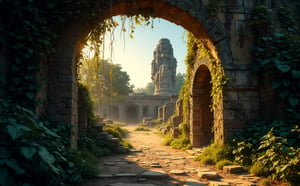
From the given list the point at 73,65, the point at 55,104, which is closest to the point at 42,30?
the point at 73,65

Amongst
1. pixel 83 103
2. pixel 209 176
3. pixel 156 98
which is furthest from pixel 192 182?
pixel 156 98

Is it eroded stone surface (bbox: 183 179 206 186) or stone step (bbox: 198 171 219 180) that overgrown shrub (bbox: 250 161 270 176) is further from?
eroded stone surface (bbox: 183 179 206 186)

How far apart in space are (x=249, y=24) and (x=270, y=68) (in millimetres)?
1359

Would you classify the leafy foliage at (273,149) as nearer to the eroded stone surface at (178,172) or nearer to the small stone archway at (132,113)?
the eroded stone surface at (178,172)

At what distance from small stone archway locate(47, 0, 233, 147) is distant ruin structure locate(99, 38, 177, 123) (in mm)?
19532

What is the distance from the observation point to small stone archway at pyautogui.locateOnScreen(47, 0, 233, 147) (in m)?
4.45

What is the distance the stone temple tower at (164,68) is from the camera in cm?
2697

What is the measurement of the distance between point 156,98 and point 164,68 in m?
4.16

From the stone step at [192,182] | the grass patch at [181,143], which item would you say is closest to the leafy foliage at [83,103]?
the grass patch at [181,143]

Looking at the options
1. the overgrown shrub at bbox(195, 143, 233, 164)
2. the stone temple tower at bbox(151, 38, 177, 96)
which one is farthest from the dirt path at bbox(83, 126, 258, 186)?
the stone temple tower at bbox(151, 38, 177, 96)

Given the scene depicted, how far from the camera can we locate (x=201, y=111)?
24.2ft

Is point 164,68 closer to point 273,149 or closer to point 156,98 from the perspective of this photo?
point 156,98

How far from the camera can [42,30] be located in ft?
13.3

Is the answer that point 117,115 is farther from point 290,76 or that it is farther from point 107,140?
point 290,76
